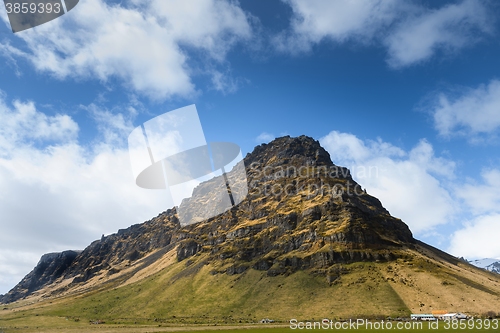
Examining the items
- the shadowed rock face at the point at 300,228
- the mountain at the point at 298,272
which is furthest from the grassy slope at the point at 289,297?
the shadowed rock face at the point at 300,228

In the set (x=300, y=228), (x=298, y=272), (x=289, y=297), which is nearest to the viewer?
(x=289, y=297)

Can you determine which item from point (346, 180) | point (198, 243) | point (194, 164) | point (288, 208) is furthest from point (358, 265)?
point (194, 164)

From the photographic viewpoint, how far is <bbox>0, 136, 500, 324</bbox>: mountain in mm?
89562

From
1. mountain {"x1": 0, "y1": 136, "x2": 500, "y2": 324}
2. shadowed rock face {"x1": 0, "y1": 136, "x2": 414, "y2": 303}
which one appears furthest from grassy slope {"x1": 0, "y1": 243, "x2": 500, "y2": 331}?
shadowed rock face {"x1": 0, "y1": 136, "x2": 414, "y2": 303}

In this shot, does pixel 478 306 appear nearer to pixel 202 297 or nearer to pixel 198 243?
pixel 202 297

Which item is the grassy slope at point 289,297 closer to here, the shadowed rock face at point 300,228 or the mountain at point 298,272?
the mountain at point 298,272

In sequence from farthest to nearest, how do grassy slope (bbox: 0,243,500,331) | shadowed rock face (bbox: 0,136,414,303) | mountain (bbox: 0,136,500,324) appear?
shadowed rock face (bbox: 0,136,414,303) → mountain (bbox: 0,136,500,324) → grassy slope (bbox: 0,243,500,331)

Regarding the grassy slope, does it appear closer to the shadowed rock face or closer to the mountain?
the mountain

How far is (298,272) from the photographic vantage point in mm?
115125

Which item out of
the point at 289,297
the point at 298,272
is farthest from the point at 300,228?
the point at 289,297

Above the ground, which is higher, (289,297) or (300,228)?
(300,228)

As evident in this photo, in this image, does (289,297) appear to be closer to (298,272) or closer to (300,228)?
(298,272)

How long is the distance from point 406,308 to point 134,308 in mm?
93356

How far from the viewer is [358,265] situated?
108688 mm
